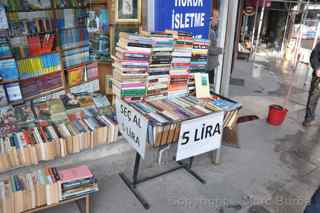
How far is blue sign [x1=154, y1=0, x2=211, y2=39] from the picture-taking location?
2895mm

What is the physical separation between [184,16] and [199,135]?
4.41 feet

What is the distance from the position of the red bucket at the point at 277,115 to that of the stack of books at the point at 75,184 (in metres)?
3.28

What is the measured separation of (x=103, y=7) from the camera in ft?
12.1

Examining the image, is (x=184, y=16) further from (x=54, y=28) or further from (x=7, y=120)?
(x=7, y=120)

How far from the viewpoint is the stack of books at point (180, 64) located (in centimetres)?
281

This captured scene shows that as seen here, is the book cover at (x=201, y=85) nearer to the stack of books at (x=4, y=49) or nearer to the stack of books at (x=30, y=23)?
the stack of books at (x=30, y=23)

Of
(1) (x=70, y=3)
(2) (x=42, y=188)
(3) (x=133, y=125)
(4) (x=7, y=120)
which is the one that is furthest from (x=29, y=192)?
(1) (x=70, y=3)

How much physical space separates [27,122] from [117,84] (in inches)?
43.3

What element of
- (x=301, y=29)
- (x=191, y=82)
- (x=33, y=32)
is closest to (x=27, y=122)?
(x=33, y=32)

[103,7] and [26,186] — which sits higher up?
[103,7]

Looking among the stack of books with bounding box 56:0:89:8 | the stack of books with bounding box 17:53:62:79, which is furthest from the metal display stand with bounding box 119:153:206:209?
the stack of books with bounding box 56:0:89:8

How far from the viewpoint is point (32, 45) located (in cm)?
352

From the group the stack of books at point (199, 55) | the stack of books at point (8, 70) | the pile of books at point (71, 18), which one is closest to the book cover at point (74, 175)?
the stack of books at point (199, 55)

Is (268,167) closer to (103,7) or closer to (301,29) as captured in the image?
(103,7)
